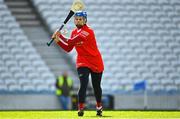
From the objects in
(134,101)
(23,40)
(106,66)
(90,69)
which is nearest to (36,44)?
(23,40)

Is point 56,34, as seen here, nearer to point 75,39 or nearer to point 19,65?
point 75,39

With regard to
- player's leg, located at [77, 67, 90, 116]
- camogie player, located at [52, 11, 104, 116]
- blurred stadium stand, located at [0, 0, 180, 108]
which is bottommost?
player's leg, located at [77, 67, 90, 116]

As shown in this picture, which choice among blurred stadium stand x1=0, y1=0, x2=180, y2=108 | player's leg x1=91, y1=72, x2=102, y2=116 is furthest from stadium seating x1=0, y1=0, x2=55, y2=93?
player's leg x1=91, y1=72, x2=102, y2=116

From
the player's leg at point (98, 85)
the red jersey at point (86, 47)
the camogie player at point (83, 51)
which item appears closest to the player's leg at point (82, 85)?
the camogie player at point (83, 51)

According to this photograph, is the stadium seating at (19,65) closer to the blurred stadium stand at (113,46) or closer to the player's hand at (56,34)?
the blurred stadium stand at (113,46)

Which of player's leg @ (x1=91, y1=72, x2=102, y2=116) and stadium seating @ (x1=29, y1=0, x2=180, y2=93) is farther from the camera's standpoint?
stadium seating @ (x1=29, y1=0, x2=180, y2=93)

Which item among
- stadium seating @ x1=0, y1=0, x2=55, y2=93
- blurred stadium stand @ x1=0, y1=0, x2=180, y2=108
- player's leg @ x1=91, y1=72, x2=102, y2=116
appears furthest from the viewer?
blurred stadium stand @ x1=0, y1=0, x2=180, y2=108

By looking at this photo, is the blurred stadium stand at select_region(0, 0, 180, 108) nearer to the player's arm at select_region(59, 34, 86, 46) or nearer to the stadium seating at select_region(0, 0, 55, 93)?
the stadium seating at select_region(0, 0, 55, 93)

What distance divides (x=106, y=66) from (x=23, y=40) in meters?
2.96

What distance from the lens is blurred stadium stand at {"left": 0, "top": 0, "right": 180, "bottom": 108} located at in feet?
74.2

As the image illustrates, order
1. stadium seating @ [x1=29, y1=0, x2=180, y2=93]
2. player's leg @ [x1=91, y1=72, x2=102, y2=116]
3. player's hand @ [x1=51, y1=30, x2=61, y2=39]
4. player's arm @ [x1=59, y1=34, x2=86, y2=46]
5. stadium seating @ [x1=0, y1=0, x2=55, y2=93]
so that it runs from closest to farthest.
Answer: player's arm @ [x1=59, y1=34, x2=86, y2=46]
player's hand @ [x1=51, y1=30, x2=61, y2=39]
player's leg @ [x1=91, y1=72, x2=102, y2=116]
stadium seating @ [x1=0, y1=0, x2=55, y2=93]
stadium seating @ [x1=29, y1=0, x2=180, y2=93]

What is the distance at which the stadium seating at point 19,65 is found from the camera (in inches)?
878

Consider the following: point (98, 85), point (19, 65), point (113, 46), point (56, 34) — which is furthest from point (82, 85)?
point (113, 46)

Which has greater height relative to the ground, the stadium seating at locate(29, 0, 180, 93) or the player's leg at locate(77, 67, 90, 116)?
the stadium seating at locate(29, 0, 180, 93)
